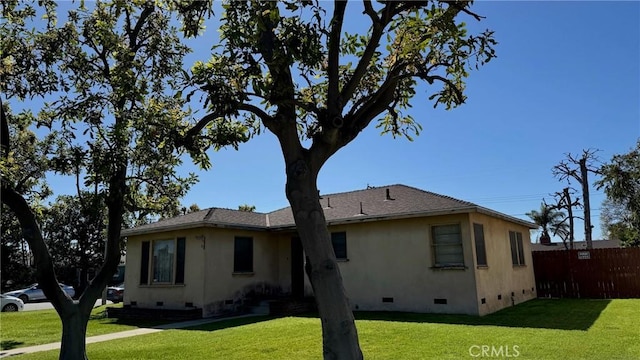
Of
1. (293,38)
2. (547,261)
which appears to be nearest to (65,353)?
(293,38)

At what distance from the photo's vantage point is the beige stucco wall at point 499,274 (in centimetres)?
1286

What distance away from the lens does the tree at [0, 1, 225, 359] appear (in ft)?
22.4

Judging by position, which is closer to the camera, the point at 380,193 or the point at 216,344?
the point at 216,344

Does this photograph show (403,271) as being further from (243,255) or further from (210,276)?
(210,276)

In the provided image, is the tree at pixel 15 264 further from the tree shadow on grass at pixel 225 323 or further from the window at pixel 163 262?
the tree shadow on grass at pixel 225 323

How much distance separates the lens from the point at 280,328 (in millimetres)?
10664

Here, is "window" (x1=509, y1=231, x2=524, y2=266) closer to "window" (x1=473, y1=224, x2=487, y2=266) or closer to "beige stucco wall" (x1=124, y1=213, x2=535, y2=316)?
"beige stucco wall" (x1=124, y1=213, x2=535, y2=316)

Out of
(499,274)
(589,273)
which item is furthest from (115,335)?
(589,273)

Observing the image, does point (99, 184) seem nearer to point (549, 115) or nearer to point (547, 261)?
point (549, 115)

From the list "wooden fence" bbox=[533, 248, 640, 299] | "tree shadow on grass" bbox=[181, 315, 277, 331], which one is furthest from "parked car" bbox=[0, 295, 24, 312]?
"wooden fence" bbox=[533, 248, 640, 299]

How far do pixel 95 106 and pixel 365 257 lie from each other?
9.77 m

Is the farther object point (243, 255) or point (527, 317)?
point (243, 255)

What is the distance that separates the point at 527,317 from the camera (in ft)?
37.5

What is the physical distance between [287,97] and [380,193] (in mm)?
12566
